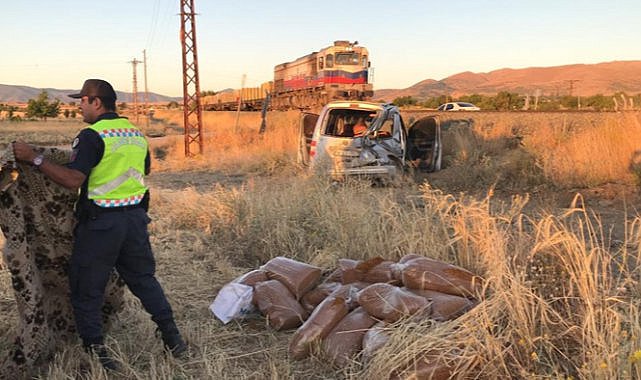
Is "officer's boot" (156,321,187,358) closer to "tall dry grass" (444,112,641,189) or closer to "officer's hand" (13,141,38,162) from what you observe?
"officer's hand" (13,141,38,162)

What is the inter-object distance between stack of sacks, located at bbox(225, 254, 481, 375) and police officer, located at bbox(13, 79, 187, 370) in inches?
41.7

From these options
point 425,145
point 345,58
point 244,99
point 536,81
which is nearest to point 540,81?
point 536,81

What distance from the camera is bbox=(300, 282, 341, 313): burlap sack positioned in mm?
3906

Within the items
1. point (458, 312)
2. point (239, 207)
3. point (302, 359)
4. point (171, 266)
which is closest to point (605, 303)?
point (458, 312)

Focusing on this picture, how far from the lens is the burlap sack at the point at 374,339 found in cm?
296

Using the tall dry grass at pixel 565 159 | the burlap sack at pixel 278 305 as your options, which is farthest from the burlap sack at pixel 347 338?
the tall dry grass at pixel 565 159

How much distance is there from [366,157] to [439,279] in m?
6.30

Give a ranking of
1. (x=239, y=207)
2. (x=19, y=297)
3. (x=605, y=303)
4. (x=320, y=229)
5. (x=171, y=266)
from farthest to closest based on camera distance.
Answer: (x=239, y=207)
(x=320, y=229)
(x=171, y=266)
(x=19, y=297)
(x=605, y=303)

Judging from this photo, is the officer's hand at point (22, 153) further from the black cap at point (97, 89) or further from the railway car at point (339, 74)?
the railway car at point (339, 74)

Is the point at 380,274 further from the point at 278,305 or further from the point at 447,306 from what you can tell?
the point at 278,305

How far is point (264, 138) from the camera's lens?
64.3ft

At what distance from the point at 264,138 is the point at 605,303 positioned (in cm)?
1748

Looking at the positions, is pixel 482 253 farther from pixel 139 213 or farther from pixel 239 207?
pixel 239 207

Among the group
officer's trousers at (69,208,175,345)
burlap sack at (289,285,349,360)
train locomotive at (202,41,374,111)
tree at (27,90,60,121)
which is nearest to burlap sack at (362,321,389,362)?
burlap sack at (289,285,349,360)
